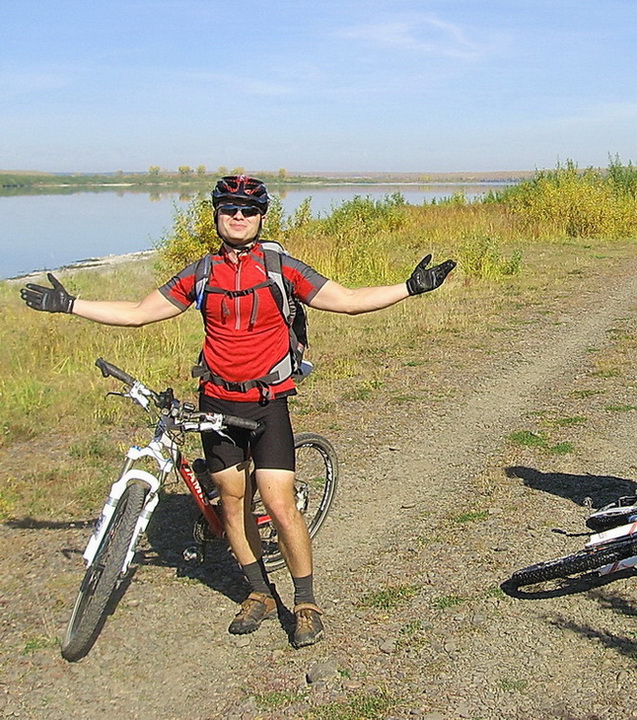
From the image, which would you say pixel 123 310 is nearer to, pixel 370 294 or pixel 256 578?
pixel 370 294

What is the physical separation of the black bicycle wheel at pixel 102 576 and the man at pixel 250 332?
472 mm

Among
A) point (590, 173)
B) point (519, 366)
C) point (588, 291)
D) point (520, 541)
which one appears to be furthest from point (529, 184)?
point (520, 541)

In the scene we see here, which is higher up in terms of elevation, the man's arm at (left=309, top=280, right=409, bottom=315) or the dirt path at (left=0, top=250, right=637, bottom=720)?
the man's arm at (left=309, top=280, right=409, bottom=315)

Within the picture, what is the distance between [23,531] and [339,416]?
3.44 metres

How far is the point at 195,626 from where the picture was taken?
430 centimetres

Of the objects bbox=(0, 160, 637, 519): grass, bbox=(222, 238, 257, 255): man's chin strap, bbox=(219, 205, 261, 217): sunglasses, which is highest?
bbox=(219, 205, 261, 217): sunglasses

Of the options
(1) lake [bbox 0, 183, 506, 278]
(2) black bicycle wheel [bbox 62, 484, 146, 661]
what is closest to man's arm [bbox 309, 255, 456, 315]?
(2) black bicycle wheel [bbox 62, 484, 146, 661]

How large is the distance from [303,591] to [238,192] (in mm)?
1922

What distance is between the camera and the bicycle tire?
4.23 m

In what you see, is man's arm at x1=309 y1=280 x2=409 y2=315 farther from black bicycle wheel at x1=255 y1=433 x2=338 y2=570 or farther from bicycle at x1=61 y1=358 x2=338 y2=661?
black bicycle wheel at x1=255 y1=433 x2=338 y2=570

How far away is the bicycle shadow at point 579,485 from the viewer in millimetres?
5812

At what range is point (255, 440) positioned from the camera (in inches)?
160

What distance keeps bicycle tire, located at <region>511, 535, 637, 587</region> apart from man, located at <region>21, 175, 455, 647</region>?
1.12 meters

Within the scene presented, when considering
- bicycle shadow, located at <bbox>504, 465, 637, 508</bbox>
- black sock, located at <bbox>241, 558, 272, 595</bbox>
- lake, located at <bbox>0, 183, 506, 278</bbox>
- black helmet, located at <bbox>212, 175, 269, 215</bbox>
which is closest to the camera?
black helmet, located at <bbox>212, 175, 269, 215</bbox>
